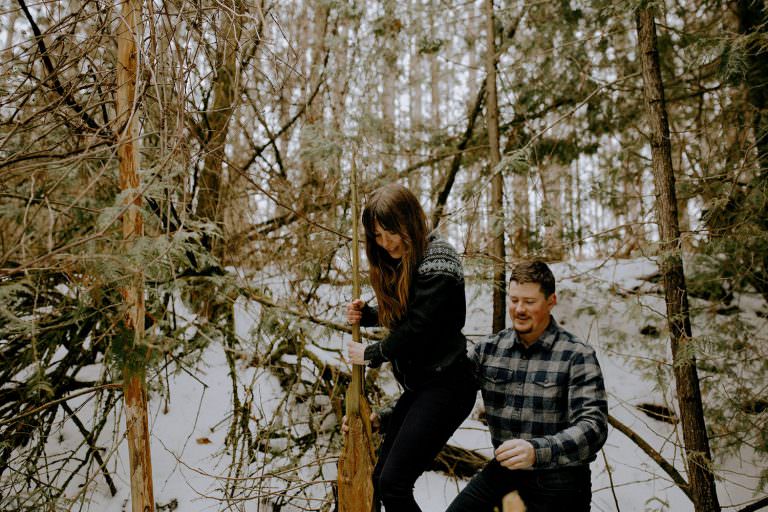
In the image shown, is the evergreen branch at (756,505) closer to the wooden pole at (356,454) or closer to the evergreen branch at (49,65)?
the wooden pole at (356,454)

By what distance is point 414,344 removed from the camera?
2230 millimetres

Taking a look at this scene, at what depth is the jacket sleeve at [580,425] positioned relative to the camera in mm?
1961

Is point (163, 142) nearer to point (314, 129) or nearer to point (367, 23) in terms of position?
point (314, 129)

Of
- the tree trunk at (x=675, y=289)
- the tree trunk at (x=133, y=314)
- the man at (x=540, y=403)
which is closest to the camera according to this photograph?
the man at (x=540, y=403)

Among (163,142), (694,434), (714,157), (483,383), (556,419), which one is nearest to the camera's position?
(163,142)

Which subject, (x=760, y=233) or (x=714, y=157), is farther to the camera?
(x=714, y=157)

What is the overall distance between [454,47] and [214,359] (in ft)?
13.6

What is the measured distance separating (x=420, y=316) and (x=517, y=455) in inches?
25.5

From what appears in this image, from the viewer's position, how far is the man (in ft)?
6.72

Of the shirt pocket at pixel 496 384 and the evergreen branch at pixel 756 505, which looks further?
the evergreen branch at pixel 756 505

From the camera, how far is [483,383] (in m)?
2.43

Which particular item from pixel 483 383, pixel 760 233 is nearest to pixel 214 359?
pixel 483 383

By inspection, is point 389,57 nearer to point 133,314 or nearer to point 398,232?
point 398,232

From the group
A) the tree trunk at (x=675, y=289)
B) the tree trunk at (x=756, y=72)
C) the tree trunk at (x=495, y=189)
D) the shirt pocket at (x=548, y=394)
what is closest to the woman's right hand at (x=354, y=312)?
the shirt pocket at (x=548, y=394)
